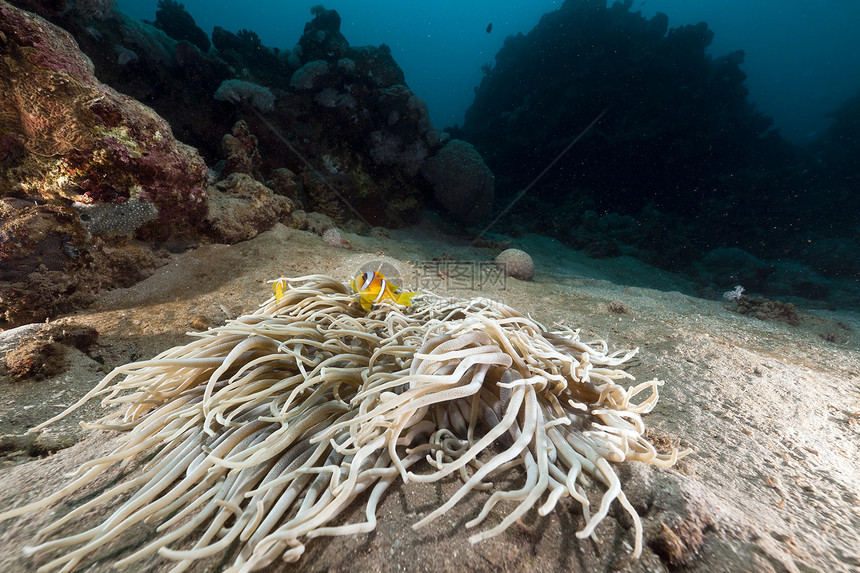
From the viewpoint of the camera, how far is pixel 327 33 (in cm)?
1048

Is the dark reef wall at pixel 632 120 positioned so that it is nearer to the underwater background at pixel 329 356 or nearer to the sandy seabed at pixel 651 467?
the underwater background at pixel 329 356

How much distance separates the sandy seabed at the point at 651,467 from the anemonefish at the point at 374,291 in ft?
4.26

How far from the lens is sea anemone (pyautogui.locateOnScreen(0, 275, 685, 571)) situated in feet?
2.92

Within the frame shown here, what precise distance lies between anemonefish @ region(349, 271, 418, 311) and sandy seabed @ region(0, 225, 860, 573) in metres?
1.30

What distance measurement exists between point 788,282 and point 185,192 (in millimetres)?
15502

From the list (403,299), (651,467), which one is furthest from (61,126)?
(651,467)

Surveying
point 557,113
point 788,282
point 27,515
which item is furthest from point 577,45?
point 27,515

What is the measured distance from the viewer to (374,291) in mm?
2152

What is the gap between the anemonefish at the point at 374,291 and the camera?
84.0 inches

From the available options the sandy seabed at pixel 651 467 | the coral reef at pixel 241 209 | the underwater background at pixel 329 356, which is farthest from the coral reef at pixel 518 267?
the coral reef at pixel 241 209

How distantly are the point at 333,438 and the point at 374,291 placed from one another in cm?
109

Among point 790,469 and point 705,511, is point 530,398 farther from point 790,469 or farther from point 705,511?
point 790,469

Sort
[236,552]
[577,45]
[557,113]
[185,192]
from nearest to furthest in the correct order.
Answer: [236,552]
[185,192]
[557,113]
[577,45]

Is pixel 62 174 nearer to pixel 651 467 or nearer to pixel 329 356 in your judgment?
pixel 329 356
